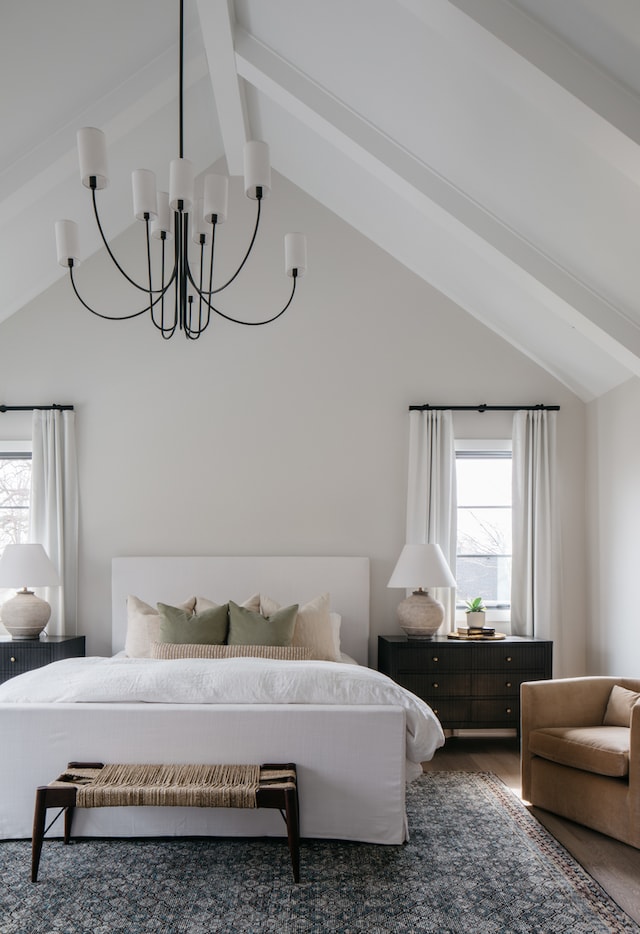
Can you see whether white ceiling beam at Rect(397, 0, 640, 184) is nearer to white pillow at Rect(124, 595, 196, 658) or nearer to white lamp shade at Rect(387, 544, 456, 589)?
white lamp shade at Rect(387, 544, 456, 589)

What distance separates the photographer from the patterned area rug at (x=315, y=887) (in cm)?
272

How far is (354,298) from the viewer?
229 inches

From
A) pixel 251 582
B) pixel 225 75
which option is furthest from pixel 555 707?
pixel 225 75

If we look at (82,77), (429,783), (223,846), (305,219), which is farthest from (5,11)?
(429,783)

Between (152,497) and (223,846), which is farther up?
(152,497)

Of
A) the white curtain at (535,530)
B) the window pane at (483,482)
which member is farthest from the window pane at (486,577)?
the window pane at (483,482)

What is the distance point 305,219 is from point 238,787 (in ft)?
13.8

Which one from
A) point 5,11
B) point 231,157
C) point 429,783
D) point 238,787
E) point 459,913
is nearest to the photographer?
point 459,913

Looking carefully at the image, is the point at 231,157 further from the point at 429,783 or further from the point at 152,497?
the point at 429,783

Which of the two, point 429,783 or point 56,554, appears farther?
point 56,554

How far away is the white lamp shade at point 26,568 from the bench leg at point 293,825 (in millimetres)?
2694

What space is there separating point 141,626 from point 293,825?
2.24 meters

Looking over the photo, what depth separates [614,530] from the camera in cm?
520

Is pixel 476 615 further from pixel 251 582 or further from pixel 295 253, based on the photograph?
pixel 295 253
